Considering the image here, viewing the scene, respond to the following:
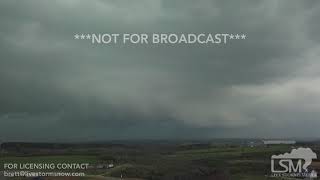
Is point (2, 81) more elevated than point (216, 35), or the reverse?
point (216, 35)

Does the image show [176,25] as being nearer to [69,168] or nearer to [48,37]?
[48,37]

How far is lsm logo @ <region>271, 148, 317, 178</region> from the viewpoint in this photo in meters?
4.23

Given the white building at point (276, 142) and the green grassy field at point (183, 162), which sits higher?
the white building at point (276, 142)

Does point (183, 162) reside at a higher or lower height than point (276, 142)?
lower

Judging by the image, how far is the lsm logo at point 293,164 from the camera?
13.9 feet

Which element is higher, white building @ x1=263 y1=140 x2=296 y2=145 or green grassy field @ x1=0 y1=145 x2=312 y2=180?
white building @ x1=263 y1=140 x2=296 y2=145

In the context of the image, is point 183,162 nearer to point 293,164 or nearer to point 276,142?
point 276,142

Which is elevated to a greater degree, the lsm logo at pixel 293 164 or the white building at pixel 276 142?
the white building at pixel 276 142

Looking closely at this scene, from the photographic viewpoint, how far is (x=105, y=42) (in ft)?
13.9

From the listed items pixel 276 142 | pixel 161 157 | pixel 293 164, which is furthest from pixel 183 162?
pixel 293 164

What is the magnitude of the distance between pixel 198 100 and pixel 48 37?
1124mm

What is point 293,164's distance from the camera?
426 cm

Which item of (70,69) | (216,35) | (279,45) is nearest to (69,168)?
(70,69)

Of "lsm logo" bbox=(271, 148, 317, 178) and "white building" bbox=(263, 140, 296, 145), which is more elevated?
"white building" bbox=(263, 140, 296, 145)
